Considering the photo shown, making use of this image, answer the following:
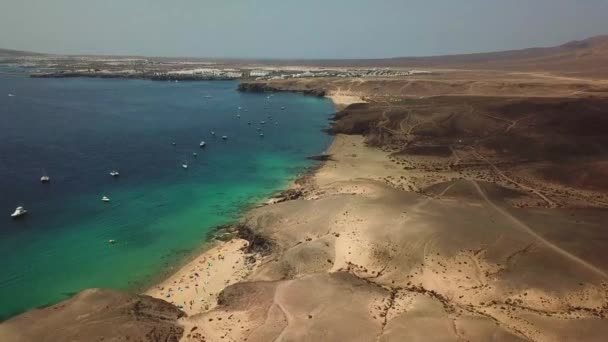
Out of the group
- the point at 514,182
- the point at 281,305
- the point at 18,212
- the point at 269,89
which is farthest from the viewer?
the point at 269,89

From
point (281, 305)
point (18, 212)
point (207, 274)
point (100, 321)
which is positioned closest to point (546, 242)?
point (281, 305)

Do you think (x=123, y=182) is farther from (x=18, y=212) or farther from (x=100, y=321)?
(x=100, y=321)

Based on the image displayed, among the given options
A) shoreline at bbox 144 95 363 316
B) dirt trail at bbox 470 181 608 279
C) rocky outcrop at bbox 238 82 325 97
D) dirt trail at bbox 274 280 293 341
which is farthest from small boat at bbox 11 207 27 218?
rocky outcrop at bbox 238 82 325 97

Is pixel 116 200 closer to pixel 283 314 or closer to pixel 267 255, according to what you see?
pixel 267 255

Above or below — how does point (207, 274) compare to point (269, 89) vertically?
below

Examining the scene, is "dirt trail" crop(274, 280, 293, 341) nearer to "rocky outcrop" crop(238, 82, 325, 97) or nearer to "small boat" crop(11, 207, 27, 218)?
"small boat" crop(11, 207, 27, 218)

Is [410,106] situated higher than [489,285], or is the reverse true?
[410,106]

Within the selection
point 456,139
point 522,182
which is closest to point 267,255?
point 522,182
